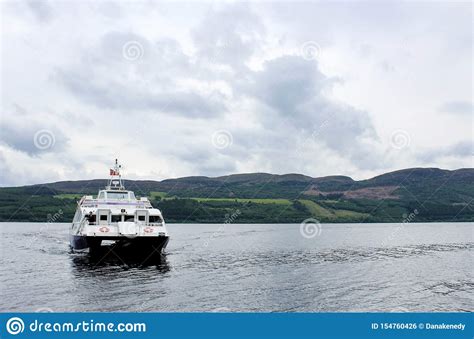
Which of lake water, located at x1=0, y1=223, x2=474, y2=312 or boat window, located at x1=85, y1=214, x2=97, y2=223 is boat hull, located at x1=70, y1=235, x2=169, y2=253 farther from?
boat window, located at x1=85, y1=214, x2=97, y2=223

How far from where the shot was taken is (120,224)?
151 ft

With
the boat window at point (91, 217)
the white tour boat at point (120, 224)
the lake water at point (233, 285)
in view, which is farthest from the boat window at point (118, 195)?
the lake water at point (233, 285)

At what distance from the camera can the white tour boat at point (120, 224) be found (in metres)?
46.1

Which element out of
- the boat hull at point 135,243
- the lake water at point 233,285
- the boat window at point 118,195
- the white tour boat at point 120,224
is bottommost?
the lake water at point 233,285

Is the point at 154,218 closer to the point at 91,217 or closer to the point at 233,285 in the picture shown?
the point at 91,217

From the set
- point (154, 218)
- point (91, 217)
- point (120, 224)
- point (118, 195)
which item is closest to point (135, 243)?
point (120, 224)

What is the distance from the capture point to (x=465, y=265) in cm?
5203

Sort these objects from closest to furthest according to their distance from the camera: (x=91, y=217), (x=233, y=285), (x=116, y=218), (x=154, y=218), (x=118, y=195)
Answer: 1. (x=233, y=285)
2. (x=154, y=218)
3. (x=91, y=217)
4. (x=116, y=218)
5. (x=118, y=195)

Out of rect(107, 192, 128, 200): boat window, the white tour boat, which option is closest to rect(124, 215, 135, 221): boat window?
the white tour boat

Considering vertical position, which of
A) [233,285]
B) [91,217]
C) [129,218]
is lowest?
[233,285]

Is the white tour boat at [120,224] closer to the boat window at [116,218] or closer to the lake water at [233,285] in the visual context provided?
the boat window at [116,218]

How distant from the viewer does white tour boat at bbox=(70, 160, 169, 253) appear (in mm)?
46125
